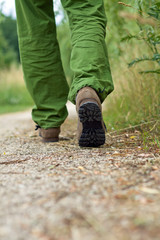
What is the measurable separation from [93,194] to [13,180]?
12.4 inches

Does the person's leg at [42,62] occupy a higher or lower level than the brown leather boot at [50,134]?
higher

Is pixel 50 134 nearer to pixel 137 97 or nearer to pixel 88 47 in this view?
pixel 88 47

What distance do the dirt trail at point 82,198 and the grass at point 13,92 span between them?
8.88m

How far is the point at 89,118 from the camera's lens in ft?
4.89

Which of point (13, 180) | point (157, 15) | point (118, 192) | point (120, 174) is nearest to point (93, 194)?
point (118, 192)

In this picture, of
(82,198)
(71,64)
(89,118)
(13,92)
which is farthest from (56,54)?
(13,92)

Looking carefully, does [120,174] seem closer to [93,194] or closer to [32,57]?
[93,194]

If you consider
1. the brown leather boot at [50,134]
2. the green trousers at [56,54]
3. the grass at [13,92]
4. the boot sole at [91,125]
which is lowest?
the grass at [13,92]

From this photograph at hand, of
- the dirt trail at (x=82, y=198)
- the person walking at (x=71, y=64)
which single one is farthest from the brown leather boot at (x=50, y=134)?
the dirt trail at (x=82, y=198)

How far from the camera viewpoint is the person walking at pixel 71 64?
1.53m

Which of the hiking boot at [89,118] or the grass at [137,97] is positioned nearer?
the hiking boot at [89,118]

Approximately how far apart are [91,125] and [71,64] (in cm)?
36

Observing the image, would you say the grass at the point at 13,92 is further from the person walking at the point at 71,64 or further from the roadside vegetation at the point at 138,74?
the person walking at the point at 71,64

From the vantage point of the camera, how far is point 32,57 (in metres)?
2.02
